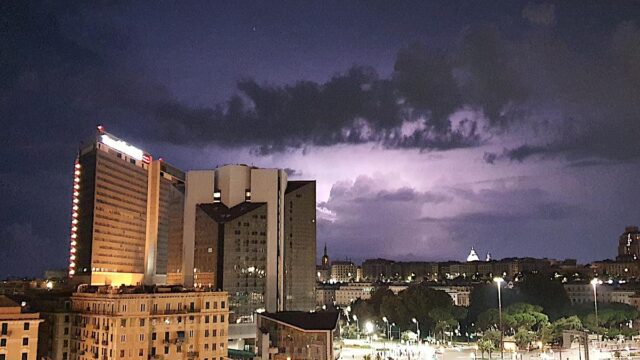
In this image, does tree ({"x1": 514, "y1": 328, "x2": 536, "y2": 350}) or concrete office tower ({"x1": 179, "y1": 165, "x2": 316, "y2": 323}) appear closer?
tree ({"x1": 514, "y1": 328, "x2": 536, "y2": 350})

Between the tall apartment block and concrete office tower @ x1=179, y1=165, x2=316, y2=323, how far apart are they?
47529 millimetres

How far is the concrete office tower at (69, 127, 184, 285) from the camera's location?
121250 millimetres

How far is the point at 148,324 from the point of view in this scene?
202 feet

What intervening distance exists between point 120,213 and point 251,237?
30.9 metres

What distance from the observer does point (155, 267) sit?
468ft

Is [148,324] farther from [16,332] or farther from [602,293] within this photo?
[602,293]

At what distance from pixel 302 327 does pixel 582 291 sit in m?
101

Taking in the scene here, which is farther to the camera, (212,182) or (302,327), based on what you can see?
(212,182)

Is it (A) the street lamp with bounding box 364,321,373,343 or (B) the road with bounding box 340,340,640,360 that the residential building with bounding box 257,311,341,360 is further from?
(A) the street lamp with bounding box 364,321,373,343

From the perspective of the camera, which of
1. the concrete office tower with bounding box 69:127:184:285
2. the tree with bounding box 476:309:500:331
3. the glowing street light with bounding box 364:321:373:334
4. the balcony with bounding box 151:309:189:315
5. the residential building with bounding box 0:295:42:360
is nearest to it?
the residential building with bounding box 0:295:42:360

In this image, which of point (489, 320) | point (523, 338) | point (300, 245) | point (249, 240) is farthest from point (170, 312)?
point (300, 245)

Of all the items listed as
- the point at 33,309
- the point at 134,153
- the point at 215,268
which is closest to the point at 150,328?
the point at 33,309

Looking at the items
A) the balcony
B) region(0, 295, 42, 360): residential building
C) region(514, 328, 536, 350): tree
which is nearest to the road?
region(514, 328, 536, 350): tree

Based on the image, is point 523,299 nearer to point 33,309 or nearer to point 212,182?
point 212,182
